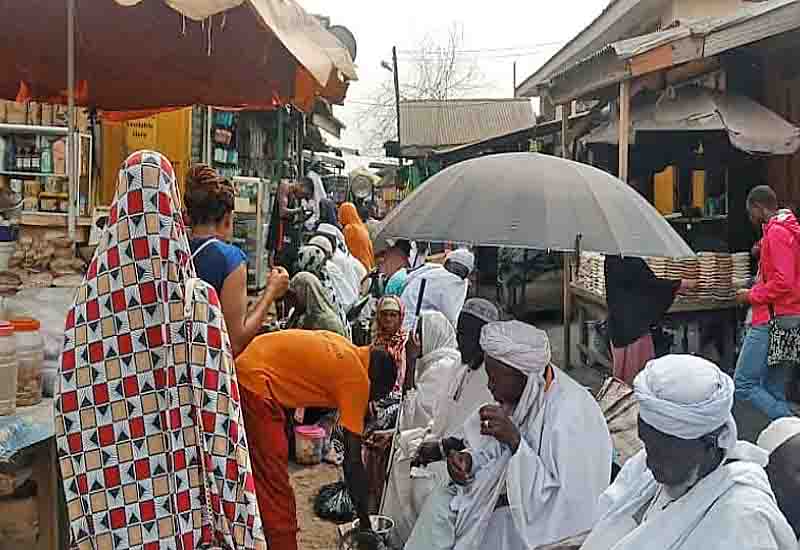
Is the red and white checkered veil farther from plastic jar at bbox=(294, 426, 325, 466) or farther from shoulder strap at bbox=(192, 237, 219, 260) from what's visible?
plastic jar at bbox=(294, 426, 325, 466)

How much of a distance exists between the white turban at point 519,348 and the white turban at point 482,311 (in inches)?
28.9

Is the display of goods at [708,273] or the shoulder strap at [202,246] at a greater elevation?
the shoulder strap at [202,246]

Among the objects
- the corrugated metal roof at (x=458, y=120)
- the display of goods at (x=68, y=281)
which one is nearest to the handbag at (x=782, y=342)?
the display of goods at (x=68, y=281)

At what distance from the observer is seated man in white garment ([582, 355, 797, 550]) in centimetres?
214

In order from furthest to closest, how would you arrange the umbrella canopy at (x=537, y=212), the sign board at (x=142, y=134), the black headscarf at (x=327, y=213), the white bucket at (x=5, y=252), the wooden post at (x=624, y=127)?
the black headscarf at (x=327, y=213) → the sign board at (x=142, y=134) → the wooden post at (x=624, y=127) → the white bucket at (x=5, y=252) → the umbrella canopy at (x=537, y=212)

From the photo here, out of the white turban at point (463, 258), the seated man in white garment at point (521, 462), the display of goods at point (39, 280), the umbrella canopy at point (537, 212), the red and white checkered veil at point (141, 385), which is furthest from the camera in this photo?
the white turban at point (463, 258)

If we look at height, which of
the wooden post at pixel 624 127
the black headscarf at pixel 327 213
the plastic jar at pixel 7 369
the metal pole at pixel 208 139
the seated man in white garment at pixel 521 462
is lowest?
the seated man in white garment at pixel 521 462

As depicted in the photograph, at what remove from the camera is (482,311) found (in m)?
4.38

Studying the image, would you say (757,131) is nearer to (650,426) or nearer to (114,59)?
(114,59)

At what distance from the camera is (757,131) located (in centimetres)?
766

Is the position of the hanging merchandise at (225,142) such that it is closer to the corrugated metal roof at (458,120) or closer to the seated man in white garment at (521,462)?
the seated man in white garment at (521,462)

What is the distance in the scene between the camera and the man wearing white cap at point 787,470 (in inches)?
91.8

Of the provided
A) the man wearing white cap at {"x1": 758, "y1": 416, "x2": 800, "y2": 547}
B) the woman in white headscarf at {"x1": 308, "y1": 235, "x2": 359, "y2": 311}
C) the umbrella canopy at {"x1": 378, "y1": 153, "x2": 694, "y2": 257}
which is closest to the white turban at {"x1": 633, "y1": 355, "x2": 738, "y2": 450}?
the man wearing white cap at {"x1": 758, "y1": 416, "x2": 800, "y2": 547}

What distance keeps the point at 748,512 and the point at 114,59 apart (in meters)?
4.93
